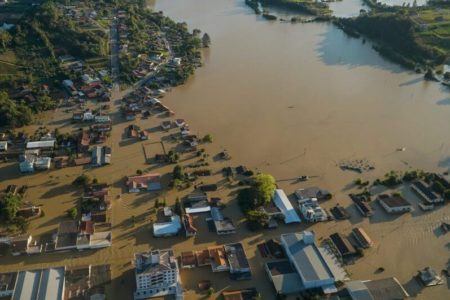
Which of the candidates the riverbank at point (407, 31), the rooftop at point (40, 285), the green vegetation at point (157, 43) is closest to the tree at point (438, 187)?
the riverbank at point (407, 31)

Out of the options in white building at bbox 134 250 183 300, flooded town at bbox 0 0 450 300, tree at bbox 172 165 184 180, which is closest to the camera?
white building at bbox 134 250 183 300

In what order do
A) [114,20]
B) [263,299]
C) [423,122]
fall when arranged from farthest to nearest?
[114,20] → [423,122] → [263,299]

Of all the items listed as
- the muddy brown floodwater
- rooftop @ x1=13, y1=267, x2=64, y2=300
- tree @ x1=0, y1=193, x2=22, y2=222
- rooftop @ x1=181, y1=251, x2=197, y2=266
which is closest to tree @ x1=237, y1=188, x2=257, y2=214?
the muddy brown floodwater

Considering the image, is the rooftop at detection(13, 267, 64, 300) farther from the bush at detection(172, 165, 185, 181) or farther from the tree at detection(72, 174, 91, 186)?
the bush at detection(172, 165, 185, 181)

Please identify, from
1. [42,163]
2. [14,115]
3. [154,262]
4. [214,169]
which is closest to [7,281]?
[154,262]

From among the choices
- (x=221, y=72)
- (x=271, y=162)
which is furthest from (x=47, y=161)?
(x=221, y=72)

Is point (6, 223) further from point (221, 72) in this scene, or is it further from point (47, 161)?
point (221, 72)
